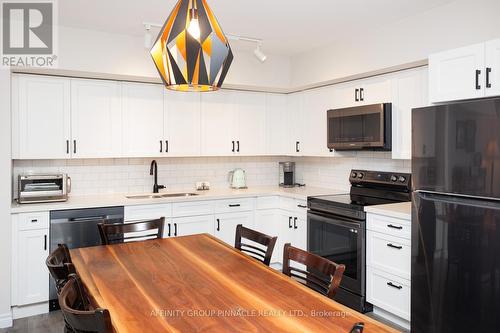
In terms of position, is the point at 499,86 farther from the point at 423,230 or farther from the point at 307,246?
the point at 307,246

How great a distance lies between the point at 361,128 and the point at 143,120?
219 centimetres

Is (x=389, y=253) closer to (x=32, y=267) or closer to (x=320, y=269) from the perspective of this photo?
(x=320, y=269)

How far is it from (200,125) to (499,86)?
290 centimetres

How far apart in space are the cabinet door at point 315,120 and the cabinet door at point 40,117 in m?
2.51

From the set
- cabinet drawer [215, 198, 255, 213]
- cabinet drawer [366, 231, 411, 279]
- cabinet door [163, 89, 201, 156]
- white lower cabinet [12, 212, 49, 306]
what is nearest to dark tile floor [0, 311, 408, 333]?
white lower cabinet [12, 212, 49, 306]

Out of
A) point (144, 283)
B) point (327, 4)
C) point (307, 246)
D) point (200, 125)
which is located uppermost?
point (327, 4)

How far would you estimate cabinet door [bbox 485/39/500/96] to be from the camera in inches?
→ 96.3

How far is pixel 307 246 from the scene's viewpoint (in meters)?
4.03

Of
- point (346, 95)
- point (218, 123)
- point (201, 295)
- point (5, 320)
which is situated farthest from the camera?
point (218, 123)

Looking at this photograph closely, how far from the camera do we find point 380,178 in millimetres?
3938

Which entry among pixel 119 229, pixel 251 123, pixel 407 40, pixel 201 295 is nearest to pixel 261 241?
pixel 201 295

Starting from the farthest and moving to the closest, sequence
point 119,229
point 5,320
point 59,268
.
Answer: point 5,320, point 119,229, point 59,268

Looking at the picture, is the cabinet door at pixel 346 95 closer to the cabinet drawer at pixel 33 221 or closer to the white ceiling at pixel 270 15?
the white ceiling at pixel 270 15

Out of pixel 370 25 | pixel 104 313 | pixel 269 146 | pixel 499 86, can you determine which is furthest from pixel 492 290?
pixel 269 146
